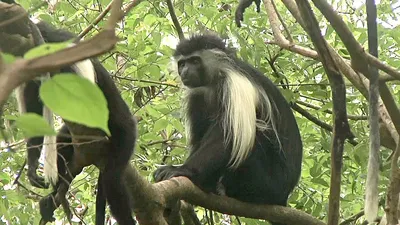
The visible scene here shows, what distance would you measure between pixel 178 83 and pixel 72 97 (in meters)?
3.42

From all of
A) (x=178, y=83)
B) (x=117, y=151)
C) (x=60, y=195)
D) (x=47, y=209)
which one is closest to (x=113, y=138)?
(x=117, y=151)

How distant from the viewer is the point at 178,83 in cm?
383

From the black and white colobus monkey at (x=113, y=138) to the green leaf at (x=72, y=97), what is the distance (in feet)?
5.62

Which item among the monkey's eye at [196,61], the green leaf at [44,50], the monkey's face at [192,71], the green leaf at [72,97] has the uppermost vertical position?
the green leaf at [44,50]

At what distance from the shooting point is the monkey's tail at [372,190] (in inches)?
64.3

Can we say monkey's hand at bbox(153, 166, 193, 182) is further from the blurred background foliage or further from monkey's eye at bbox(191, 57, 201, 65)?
monkey's eye at bbox(191, 57, 201, 65)

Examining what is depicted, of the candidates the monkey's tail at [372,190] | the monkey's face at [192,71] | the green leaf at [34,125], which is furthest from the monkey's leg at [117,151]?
the green leaf at [34,125]

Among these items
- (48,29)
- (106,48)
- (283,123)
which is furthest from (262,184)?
(106,48)

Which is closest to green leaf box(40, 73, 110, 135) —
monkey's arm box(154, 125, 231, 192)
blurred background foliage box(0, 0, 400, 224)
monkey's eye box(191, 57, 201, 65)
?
monkey's arm box(154, 125, 231, 192)

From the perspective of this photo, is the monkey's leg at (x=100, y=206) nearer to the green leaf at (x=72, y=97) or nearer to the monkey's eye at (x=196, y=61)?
the monkey's eye at (x=196, y=61)

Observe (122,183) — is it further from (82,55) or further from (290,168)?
(82,55)

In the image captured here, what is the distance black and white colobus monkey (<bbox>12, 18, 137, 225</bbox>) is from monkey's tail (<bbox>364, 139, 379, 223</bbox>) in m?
0.88

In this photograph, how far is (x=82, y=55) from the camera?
0.38 meters

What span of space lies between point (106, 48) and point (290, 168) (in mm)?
2952
